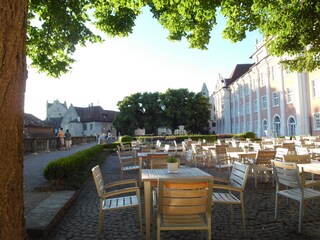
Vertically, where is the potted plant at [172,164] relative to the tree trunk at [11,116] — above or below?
below

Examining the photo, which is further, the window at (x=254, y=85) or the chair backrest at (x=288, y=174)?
the window at (x=254, y=85)

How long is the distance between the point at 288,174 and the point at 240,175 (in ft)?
2.59

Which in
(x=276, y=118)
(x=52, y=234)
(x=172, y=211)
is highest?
(x=276, y=118)

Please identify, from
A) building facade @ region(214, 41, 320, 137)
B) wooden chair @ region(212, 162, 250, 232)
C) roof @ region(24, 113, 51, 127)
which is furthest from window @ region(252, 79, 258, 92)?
wooden chair @ region(212, 162, 250, 232)

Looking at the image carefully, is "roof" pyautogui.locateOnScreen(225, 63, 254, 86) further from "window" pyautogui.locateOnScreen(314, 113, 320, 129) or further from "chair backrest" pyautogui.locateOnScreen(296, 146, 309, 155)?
"chair backrest" pyautogui.locateOnScreen(296, 146, 309, 155)

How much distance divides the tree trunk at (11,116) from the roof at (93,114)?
7797 centimetres

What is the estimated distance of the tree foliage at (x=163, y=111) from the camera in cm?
5359

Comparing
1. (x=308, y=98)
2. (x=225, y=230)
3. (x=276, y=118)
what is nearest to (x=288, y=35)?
(x=225, y=230)

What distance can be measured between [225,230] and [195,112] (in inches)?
1933

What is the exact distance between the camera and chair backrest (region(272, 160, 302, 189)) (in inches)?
186

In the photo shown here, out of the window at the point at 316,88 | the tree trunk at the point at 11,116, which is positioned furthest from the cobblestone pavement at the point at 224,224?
the window at the point at 316,88

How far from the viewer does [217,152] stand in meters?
10.5

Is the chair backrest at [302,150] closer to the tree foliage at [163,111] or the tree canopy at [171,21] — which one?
the tree canopy at [171,21]

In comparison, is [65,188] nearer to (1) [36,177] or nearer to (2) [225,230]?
(1) [36,177]
